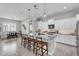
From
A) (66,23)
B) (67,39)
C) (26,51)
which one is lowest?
(26,51)

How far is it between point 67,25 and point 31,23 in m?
2.63

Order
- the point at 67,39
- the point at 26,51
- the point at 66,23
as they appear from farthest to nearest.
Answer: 1. the point at 66,23
2. the point at 67,39
3. the point at 26,51

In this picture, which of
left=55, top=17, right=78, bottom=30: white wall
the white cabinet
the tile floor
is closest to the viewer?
the tile floor

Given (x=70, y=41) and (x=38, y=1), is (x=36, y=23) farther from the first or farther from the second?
(x=70, y=41)

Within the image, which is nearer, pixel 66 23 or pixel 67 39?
pixel 67 39

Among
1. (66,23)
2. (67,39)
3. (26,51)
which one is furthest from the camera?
(66,23)

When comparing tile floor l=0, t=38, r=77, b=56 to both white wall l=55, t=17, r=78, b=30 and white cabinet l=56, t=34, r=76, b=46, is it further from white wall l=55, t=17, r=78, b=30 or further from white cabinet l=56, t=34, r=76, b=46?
white wall l=55, t=17, r=78, b=30

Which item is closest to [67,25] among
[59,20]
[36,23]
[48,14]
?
[59,20]

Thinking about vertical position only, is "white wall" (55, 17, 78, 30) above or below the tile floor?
above

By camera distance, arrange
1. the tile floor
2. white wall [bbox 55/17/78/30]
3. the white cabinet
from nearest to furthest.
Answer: the tile floor → the white cabinet → white wall [bbox 55/17/78/30]

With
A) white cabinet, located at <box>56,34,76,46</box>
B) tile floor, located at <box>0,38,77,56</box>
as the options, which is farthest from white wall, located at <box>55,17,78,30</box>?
tile floor, located at <box>0,38,77,56</box>

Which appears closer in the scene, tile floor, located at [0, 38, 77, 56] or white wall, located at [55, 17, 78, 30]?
tile floor, located at [0, 38, 77, 56]

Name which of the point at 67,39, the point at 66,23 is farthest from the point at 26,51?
the point at 66,23

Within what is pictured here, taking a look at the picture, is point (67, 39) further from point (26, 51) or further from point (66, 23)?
point (26, 51)
